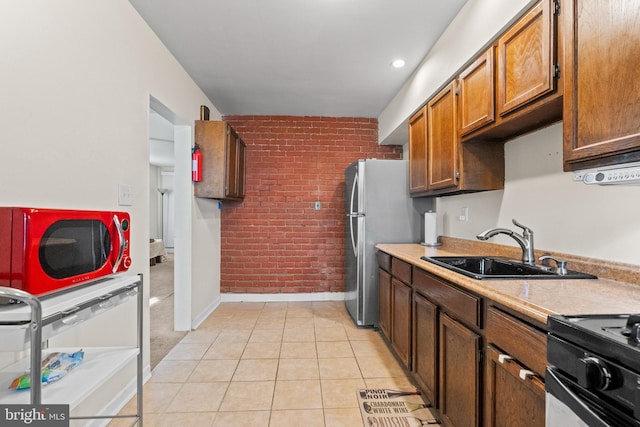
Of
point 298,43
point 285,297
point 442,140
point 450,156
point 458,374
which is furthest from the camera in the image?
point 285,297

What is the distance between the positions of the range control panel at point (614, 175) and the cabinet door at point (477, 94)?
2.31 feet

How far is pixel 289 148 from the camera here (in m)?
4.25

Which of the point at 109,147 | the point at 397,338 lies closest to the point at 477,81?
the point at 397,338

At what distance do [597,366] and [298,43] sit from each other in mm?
2627

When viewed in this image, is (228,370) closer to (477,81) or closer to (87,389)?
(87,389)

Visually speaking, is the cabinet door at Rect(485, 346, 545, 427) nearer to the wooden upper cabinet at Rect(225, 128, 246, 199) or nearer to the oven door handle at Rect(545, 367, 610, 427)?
the oven door handle at Rect(545, 367, 610, 427)

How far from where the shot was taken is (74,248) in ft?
3.73

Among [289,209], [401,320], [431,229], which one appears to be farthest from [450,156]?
[289,209]

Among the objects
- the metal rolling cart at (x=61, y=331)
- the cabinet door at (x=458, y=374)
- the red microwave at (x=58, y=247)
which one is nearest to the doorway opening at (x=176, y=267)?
the metal rolling cart at (x=61, y=331)

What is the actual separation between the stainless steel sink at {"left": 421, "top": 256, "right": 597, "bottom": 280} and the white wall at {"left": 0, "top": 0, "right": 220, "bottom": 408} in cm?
199

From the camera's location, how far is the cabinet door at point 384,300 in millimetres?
2673

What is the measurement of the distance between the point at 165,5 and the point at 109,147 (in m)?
1.05

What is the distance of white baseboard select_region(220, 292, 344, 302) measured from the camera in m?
4.22

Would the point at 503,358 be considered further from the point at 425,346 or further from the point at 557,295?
the point at 425,346
